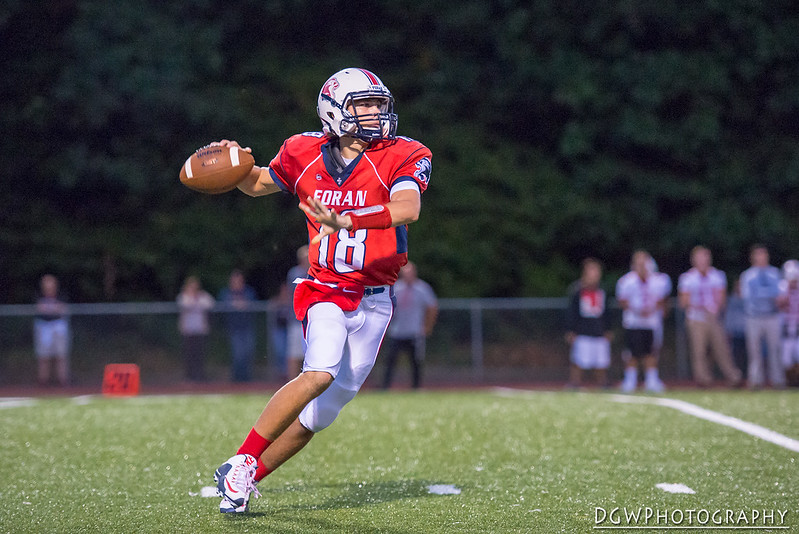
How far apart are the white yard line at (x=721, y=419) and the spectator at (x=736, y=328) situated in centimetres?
455

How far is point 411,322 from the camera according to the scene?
11.9 meters

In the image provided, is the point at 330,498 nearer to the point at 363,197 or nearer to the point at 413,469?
the point at 413,469

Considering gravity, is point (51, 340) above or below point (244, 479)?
above

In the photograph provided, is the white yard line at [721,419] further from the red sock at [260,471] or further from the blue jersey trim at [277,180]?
the blue jersey trim at [277,180]

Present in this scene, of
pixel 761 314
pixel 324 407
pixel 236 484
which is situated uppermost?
pixel 761 314

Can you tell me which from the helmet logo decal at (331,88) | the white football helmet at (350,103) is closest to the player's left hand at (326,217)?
the white football helmet at (350,103)

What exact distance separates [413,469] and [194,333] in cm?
871

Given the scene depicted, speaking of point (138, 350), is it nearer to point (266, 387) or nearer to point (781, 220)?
point (266, 387)

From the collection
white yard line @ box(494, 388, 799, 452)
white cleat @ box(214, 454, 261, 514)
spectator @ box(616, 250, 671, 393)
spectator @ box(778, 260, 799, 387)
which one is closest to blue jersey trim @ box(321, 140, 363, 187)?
white cleat @ box(214, 454, 261, 514)

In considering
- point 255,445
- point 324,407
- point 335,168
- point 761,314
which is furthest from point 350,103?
point 761,314

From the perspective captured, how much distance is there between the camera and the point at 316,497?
4.62m

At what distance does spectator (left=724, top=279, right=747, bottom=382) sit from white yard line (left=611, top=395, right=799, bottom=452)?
4.55 metres

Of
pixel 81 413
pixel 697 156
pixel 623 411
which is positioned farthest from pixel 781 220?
pixel 81 413

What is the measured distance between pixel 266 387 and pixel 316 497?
28.9ft
